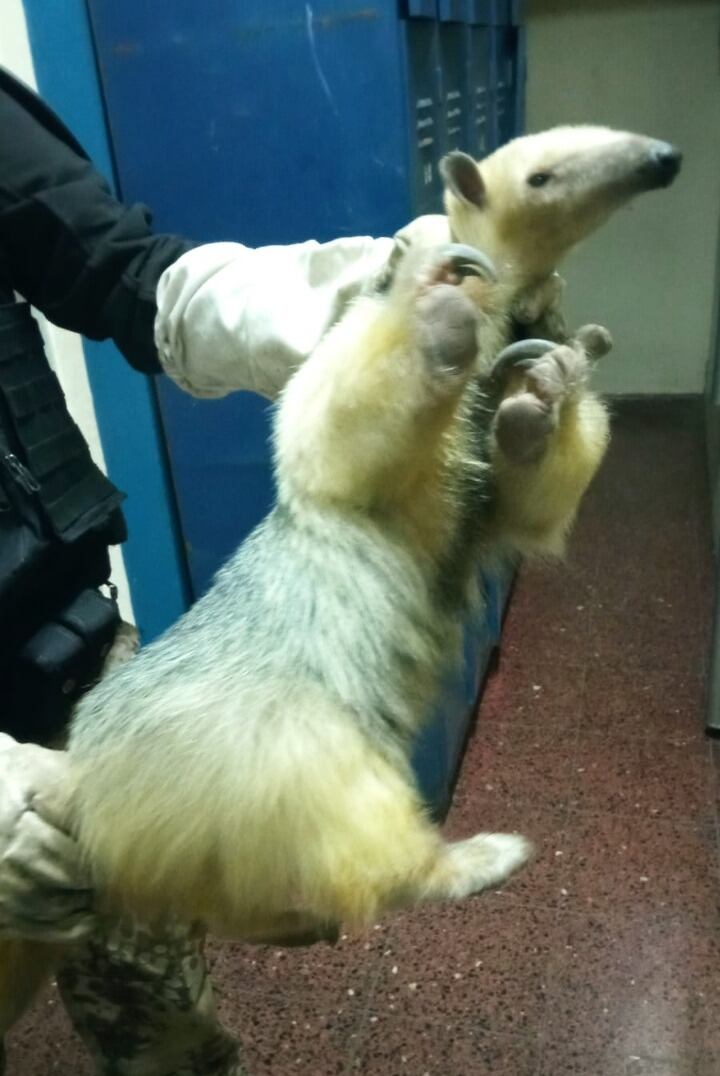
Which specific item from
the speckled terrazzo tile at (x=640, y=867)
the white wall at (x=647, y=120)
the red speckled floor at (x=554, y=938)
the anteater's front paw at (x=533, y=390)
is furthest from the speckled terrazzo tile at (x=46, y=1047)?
the white wall at (x=647, y=120)

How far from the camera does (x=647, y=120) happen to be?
3.41 meters

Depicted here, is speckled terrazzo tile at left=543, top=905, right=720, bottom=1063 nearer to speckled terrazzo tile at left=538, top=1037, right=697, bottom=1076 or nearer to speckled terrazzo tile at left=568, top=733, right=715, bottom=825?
speckled terrazzo tile at left=538, top=1037, right=697, bottom=1076

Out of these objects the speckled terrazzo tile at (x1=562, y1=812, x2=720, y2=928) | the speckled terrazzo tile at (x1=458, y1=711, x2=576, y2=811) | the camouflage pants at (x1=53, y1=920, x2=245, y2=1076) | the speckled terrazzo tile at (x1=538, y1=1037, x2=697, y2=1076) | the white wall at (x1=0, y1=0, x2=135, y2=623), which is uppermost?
the white wall at (x1=0, y1=0, x2=135, y2=623)

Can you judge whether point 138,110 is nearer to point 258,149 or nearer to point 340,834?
point 258,149

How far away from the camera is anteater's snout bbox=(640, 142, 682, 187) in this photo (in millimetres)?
901

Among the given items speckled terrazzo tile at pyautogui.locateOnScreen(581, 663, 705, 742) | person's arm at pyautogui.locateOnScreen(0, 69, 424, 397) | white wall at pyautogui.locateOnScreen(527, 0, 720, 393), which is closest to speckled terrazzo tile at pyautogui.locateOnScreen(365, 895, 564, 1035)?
speckled terrazzo tile at pyautogui.locateOnScreen(581, 663, 705, 742)

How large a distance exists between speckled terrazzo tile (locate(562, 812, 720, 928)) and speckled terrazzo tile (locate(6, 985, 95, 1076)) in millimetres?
842

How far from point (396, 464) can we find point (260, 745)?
0.25m

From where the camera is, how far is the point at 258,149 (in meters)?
1.65

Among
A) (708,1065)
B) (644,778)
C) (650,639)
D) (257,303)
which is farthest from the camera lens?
(650,639)

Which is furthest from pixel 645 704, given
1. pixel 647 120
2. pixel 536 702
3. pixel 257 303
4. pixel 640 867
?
pixel 647 120

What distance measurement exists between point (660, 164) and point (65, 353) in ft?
4.15

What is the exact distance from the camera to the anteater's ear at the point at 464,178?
0.92 meters

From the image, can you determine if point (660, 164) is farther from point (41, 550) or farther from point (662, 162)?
point (41, 550)
